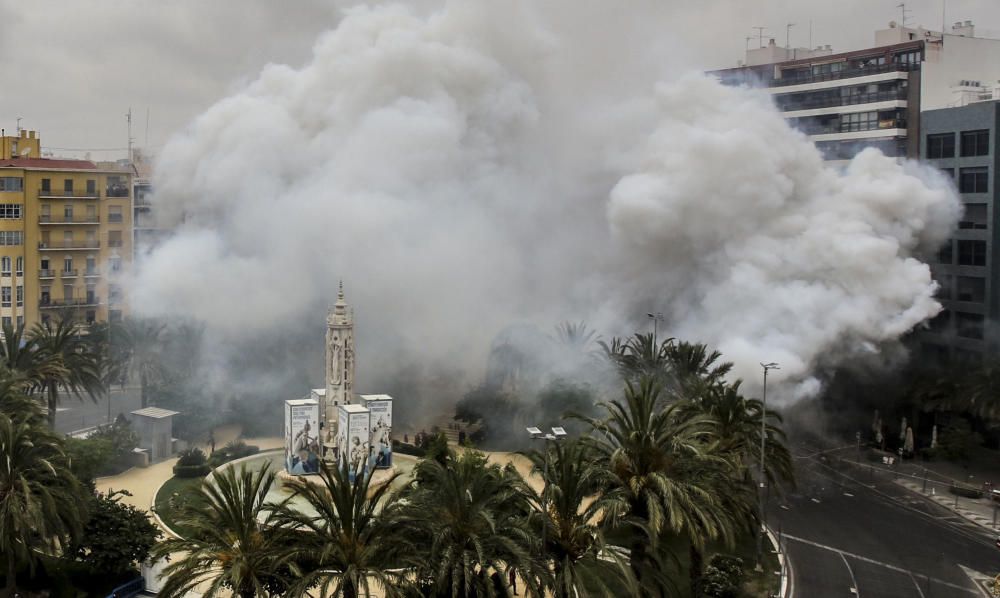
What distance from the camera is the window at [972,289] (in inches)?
2041

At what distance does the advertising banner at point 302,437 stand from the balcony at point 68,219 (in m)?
32.1

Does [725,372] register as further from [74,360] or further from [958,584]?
[74,360]

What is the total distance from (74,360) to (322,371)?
42.2 ft

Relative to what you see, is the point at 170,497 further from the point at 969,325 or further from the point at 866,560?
the point at 969,325

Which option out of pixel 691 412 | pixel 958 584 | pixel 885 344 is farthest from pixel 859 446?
pixel 691 412

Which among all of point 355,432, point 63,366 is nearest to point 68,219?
point 63,366

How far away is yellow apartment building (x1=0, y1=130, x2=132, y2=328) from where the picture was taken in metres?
63.6

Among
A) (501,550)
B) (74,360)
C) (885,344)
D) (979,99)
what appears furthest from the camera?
(979,99)

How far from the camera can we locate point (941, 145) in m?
54.3

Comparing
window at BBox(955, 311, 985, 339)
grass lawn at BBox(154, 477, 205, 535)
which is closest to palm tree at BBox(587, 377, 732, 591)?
grass lawn at BBox(154, 477, 205, 535)

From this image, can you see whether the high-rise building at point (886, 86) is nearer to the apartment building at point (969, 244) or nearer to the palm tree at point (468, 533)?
the apartment building at point (969, 244)

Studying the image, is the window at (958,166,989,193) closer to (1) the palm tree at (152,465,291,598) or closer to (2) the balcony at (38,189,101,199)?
(1) the palm tree at (152,465,291,598)

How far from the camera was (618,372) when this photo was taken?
149 ft

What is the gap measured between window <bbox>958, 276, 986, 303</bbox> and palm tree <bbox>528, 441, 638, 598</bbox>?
33.5 meters
